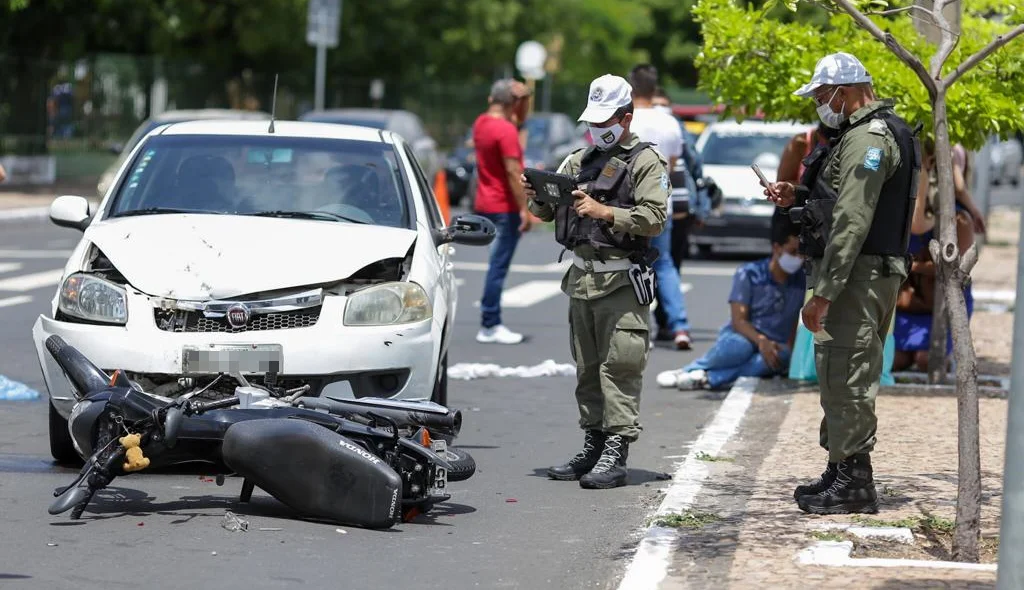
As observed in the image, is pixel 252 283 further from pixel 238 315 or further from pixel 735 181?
pixel 735 181

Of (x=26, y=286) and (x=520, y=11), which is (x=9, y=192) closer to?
(x=26, y=286)

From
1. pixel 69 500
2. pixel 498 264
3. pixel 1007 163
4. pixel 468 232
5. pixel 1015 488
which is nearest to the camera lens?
pixel 1015 488

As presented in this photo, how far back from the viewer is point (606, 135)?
294 inches

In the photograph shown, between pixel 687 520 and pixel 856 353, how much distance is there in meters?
0.91

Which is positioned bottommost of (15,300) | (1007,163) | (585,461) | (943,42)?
(1007,163)

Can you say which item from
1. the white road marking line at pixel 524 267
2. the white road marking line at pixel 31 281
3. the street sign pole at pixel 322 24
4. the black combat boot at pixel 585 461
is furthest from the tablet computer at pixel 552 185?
the street sign pole at pixel 322 24

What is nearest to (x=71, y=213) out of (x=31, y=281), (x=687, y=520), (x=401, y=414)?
(x=401, y=414)

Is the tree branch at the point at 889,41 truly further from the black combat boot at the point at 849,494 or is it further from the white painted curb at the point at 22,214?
the white painted curb at the point at 22,214

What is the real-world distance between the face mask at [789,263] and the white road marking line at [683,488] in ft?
2.43

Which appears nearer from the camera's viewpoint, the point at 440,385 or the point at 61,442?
the point at 61,442

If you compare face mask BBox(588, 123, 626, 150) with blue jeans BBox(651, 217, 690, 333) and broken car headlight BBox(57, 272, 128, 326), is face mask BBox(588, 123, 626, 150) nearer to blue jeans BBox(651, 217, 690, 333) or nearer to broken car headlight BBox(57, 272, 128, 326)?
broken car headlight BBox(57, 272, 128, 326)

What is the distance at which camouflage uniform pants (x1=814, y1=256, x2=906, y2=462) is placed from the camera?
6.62 m

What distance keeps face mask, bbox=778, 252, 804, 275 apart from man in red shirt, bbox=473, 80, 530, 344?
2.38 metres

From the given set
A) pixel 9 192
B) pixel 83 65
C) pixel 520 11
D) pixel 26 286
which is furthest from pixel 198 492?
pixel 520 11
